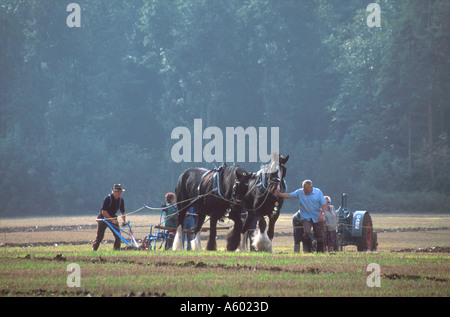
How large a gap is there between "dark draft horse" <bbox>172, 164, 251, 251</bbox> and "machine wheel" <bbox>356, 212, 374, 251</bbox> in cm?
387

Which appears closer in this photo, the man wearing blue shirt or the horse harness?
the man wearing blue shirt

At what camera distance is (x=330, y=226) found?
24250 millimetres

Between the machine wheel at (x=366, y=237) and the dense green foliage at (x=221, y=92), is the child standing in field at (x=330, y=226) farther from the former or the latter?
the dense green foliage at (x=221, y=92)

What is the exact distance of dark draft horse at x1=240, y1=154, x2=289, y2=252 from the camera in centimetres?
2194

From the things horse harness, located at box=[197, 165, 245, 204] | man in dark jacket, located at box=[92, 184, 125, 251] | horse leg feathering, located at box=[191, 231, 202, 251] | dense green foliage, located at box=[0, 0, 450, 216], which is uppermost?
dense green foliage, located at box=[0, 0, 450, 216]

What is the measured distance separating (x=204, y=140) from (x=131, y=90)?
12.6 metres

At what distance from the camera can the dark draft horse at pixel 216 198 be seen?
22.8 metres

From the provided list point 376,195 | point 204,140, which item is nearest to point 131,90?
point 204,140

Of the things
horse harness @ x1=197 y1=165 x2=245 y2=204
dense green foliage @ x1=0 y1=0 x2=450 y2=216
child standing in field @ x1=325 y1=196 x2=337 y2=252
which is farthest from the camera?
dense green foliage @ x1=0 y1=0 x2=450 y2=216

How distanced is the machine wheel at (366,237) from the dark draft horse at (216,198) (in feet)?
12.7

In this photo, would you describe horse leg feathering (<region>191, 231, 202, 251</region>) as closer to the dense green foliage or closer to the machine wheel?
the machine wheel

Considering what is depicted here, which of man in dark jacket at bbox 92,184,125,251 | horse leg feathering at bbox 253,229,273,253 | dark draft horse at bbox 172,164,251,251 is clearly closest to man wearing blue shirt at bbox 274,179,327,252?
horse leg feathering at bbox 253,229,273,253
